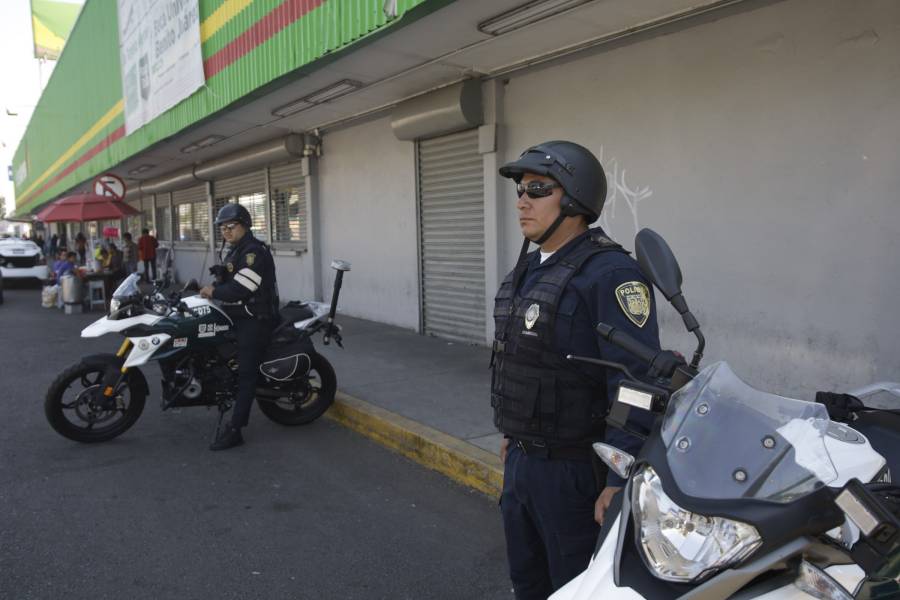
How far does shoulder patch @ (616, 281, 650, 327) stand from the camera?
1.93m

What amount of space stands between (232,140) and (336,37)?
23.0 feet

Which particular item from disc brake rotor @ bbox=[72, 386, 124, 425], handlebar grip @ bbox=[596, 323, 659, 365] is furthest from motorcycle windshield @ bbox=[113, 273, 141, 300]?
handlebar grip @ bbox=[596, 323, 659, 365]

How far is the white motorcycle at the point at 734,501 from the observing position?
120 centimetres

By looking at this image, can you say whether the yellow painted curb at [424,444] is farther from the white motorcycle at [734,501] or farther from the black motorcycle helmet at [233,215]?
the white motorcycle at [734,501]

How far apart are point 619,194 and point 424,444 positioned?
311 centimetres

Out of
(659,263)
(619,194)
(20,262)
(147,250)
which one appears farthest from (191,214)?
(659,263)

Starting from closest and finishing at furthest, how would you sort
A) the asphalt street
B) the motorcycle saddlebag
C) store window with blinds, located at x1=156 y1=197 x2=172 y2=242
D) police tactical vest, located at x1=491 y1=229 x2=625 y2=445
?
police tactical vest, located at x1=491 y1=229 x2=625 y2=445 < the asphalt street < the motorcycle saddlebag < store window with blinds, located at x1=156 y1=197 x2=172 y2=242

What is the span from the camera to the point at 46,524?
155 inches

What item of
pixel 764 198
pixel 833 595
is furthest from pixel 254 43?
pixel 833 595

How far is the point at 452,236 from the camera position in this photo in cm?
897

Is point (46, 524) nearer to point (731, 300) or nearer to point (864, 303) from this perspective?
point (731, 300)

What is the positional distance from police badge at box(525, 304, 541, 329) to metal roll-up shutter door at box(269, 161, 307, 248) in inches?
434

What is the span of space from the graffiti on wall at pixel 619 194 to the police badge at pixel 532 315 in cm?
450

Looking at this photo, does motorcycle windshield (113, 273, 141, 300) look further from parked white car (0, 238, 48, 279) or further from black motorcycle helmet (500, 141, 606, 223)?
parked white car (0, 238, 48, 279)
